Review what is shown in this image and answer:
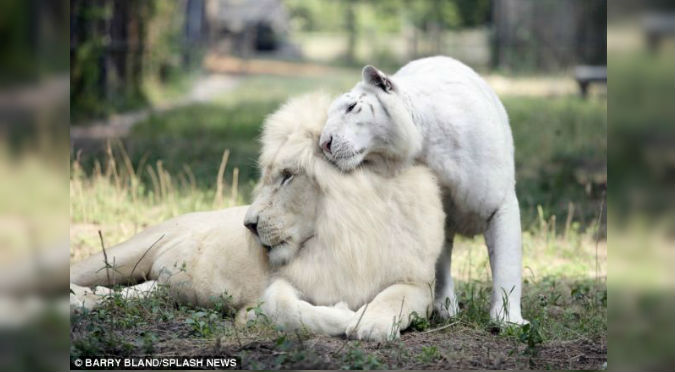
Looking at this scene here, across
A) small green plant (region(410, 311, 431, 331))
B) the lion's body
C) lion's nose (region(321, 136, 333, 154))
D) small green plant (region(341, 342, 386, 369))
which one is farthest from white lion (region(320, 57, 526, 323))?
small green plant (region(341, 342, 386, 369))

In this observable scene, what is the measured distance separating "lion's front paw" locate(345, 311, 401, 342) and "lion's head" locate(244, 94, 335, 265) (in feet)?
1.84

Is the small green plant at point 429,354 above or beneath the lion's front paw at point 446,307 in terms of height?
above

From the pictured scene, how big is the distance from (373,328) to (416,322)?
406mm

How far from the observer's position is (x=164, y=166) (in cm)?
963

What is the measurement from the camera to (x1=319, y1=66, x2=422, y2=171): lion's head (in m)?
4.95

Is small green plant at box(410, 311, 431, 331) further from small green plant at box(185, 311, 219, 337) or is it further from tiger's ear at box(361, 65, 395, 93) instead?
tiger's ear at box(361, 65, 395, 93)

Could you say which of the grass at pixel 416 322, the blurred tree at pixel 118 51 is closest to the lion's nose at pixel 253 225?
the grass at pixel 416 322

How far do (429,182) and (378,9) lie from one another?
1850 inches

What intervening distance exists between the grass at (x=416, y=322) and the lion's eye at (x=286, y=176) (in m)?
0.77

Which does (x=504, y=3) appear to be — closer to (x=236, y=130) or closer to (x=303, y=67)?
(x=303, y=67)

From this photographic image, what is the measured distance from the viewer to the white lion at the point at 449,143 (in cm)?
498

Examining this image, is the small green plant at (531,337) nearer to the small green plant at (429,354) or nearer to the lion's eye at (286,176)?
the small green plant at (429,354)

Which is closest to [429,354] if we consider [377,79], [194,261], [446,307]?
[446,307]

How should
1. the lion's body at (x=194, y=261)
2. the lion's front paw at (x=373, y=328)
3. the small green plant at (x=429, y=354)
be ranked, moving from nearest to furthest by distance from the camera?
the small green plant at (x=429, y=354), the lion's front paw at (x=373, y=328), the lion's body at (x=194, y=261)
